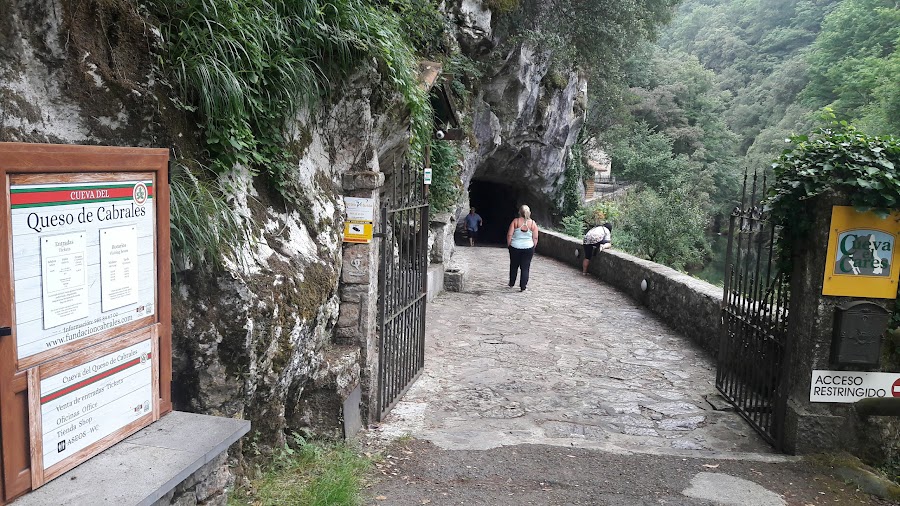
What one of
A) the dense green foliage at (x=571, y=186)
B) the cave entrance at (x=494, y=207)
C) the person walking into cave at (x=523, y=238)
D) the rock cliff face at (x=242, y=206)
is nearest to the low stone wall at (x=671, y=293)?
the person walking into cave at (x=523, y=238)

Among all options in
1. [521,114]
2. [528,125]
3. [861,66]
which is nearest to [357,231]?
[521,114]

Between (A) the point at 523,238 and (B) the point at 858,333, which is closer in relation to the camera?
(B) the point at 858,333

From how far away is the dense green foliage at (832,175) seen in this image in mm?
4332

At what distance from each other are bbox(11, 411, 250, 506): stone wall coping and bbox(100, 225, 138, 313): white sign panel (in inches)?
20.9

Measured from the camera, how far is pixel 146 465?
2203 millimetres

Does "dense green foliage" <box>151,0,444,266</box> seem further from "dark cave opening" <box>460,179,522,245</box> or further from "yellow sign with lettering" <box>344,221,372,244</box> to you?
"dark cave opening" <box>460,179,522,245</box>

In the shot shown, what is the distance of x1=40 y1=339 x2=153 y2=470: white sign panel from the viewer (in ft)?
6.57

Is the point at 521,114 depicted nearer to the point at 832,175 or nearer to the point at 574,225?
the point at 574,225

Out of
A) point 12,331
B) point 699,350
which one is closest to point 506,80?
point 699,350

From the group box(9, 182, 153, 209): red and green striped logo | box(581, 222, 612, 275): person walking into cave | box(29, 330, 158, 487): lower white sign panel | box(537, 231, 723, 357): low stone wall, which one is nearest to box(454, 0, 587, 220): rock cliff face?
box(581, 222, 612, 275): person walking into cave

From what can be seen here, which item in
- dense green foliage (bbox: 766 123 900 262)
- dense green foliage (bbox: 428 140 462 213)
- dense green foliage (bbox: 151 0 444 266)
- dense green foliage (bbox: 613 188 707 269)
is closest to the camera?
dense green foliage (bbox: 151 0 444 266)

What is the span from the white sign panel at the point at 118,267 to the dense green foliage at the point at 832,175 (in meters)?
4.39

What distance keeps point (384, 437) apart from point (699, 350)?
4.80 m

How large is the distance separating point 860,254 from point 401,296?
3.58 metres
